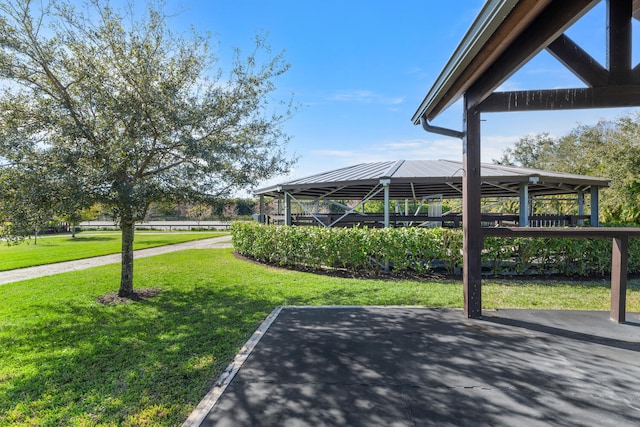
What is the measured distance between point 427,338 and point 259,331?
82.8 inches

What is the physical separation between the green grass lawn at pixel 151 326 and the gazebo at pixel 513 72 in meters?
1.54

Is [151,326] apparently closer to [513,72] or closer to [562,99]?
[513,72]

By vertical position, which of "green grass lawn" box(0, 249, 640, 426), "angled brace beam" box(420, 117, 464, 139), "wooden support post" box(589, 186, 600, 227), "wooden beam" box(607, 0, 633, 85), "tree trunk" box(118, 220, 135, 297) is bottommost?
"green grass lawn" box(0, 249, 640, 426)

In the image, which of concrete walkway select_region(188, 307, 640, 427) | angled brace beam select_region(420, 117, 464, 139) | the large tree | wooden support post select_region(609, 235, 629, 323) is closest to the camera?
concrete walkway select_region(188, 307, 640, 427)

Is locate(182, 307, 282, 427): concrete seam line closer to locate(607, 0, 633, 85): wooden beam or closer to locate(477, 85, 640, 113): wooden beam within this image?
locate(477, 85, 640, 113): wooden beam

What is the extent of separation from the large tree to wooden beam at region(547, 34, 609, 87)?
4606 mm

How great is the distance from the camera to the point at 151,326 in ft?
14.9

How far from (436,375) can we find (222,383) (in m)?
1.94

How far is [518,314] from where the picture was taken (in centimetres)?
455

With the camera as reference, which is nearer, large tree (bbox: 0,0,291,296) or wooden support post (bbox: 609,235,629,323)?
wooden support post (bbox: 609,235,629,323)

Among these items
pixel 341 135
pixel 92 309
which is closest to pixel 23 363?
pixel 92 309

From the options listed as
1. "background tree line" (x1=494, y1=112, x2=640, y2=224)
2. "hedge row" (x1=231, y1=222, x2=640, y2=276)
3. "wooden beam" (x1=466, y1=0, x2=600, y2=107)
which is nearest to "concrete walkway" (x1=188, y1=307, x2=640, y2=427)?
"wooden beam" (x1=466, y1=0, x2=600, y2=107)

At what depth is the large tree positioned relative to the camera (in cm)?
474

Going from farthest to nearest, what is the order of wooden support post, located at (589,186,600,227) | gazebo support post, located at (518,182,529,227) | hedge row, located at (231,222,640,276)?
wooden support post, located at (589,186,600,227) < gazebo support post, located at (518,182,529,227) < hedge row, located at (231,222,640,276)
